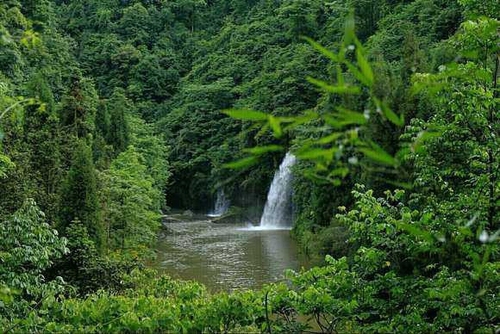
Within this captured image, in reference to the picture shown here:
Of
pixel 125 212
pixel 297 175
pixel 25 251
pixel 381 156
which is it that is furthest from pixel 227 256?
pixel 381 156

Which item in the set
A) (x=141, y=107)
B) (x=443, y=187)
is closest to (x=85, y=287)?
(x=443, y=187)

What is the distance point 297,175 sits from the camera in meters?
22.2

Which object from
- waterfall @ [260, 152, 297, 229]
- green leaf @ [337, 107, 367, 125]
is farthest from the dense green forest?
waterfall @ [260, 152, 297, 229]

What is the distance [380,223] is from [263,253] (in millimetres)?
13836

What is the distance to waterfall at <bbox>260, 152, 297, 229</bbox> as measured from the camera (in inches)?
1049

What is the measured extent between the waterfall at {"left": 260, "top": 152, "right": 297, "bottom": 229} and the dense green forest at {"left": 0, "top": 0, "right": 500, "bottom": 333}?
1054mm

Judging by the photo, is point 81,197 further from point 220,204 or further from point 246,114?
point 220,204

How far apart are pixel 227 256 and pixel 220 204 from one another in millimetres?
14705

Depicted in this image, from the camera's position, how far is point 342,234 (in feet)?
45.6

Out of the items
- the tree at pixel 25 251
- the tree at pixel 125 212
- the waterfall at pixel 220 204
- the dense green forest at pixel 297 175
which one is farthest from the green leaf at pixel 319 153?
the waterfall at pixel 220 204

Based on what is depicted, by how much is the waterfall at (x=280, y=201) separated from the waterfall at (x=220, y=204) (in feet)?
16.7

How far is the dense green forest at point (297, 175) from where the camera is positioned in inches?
98.0

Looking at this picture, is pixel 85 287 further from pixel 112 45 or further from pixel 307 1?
pixel 112 45

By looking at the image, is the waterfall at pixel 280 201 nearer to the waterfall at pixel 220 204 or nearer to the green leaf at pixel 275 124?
the waterfall at pixel 220 204
